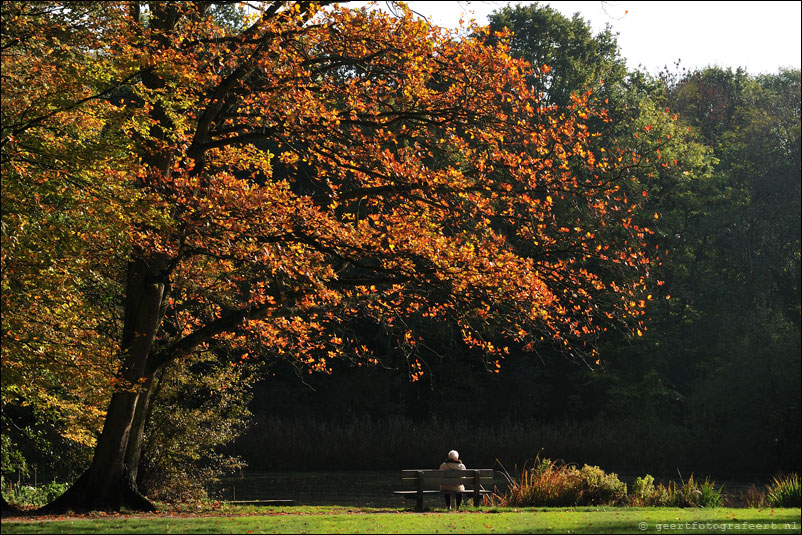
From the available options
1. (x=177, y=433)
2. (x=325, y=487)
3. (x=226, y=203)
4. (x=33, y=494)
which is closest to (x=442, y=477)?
(x=226, y=203)

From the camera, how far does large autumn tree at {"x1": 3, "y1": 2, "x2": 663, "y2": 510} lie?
12.4 m

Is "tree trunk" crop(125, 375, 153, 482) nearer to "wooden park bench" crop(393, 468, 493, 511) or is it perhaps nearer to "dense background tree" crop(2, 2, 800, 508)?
"dense background tree" crop(2, 2, 800, 508)

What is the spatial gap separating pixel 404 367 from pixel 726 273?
561 inches

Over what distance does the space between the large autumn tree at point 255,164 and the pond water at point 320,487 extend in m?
5.85

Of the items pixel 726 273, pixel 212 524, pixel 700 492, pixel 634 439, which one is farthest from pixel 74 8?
pixel 726 273

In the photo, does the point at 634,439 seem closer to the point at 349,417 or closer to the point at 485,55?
the point at 349,417

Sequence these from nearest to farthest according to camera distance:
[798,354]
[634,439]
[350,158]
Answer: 1. [350,158]
2. [798,354]
3. [634,439]

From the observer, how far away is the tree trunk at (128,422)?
1407cm

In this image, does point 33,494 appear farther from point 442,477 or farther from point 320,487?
point 442,477

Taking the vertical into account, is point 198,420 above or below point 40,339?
below

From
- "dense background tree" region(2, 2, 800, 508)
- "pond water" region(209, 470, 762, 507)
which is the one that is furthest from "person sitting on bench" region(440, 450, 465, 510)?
"pond water" region(209, 470, 762, 507)

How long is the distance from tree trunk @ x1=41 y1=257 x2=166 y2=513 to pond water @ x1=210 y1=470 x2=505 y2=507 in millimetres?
5244

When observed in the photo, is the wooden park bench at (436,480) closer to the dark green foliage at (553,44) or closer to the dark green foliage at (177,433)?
the dark green foliage at (177,433)

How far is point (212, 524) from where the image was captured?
10703mm
